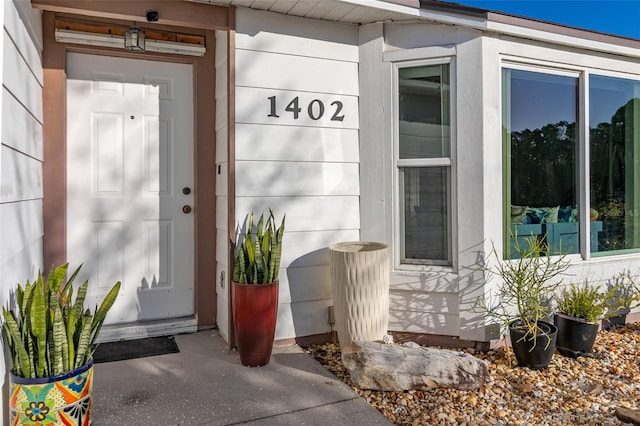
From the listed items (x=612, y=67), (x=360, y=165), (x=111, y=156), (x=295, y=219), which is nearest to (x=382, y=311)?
(x=295, y=219)

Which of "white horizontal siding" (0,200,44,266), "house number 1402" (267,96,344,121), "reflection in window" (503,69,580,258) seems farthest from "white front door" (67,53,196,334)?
"reflection in window" (503,69,580,258)

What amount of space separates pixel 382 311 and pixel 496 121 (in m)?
1.59

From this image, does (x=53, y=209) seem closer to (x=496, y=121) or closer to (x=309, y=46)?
(x=309, y=46)

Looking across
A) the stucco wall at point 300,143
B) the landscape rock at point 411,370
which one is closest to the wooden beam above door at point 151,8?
the stucco wall at point 300,143

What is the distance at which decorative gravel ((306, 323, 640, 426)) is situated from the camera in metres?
2.17

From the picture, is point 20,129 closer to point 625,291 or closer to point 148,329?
point 148,329

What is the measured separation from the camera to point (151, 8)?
2.71m

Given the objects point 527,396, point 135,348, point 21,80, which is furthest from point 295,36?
point 527,396

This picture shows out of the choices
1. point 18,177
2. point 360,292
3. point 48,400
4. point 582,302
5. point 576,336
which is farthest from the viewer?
point 582,302

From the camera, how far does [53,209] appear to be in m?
2.91

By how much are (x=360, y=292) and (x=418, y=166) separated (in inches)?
41.1

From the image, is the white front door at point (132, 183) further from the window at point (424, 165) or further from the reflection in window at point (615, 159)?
the reflection in window at point (615, 159)

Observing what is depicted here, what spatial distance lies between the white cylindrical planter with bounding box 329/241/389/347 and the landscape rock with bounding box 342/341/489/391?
13.3 inches

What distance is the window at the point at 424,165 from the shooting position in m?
3.13
